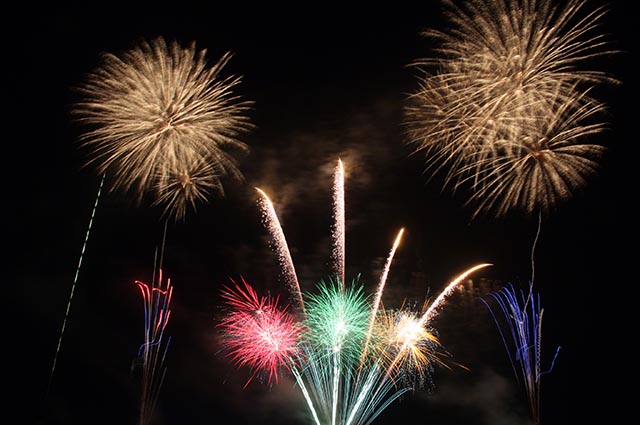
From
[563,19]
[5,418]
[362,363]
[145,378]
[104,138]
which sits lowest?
[5,418]

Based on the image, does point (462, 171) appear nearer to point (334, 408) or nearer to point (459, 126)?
point (459, 126)

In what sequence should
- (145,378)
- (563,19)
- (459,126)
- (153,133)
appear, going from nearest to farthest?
1. (563,19)
2. (459,126)
3. (153,133)
4. (145,378)

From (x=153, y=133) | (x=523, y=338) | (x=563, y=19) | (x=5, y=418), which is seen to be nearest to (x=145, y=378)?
(x=153, y=133)

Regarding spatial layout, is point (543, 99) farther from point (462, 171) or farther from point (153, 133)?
point (153, 133)

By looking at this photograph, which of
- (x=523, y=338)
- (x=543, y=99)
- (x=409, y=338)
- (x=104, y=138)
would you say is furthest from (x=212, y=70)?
(x=523, y=338)

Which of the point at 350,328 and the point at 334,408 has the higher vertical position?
the point at 350,328

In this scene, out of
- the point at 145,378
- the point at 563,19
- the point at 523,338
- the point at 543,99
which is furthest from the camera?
the point at 145,378

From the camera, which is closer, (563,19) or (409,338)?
(563,19)

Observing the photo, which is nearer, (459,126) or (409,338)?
(459,126)

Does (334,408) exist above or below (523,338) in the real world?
below
